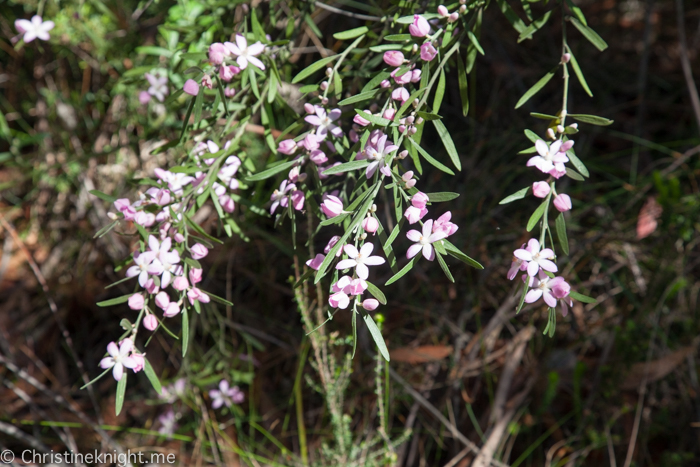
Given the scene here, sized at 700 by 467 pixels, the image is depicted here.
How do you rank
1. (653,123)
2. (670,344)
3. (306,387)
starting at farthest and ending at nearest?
(653,123) < (306,387) < (670,344)

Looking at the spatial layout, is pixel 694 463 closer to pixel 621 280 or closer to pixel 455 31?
pixel 621 280

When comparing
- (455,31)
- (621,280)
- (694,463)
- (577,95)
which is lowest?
(694,463)

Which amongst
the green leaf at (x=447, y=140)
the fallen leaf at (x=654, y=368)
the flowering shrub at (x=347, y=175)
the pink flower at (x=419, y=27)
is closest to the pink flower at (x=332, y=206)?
the flowering shrub at (x=347, y=175)

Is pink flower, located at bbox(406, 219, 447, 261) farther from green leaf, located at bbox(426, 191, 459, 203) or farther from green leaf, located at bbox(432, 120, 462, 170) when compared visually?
green leaf, located at bbox(432, 120, 462, 170)

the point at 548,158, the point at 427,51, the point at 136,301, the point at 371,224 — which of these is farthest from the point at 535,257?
the point at 136,301

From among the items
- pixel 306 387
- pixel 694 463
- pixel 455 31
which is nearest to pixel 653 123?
pixel 694 463

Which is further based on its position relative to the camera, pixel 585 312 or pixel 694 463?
pixel 585 312

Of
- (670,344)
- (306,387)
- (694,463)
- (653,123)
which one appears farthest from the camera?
(653,123)

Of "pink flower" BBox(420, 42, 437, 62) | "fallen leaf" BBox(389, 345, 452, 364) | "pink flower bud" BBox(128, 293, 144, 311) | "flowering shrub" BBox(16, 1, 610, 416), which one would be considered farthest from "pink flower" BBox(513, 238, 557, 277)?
"fallen leaf" BBox(389, 345, 452, 364)
